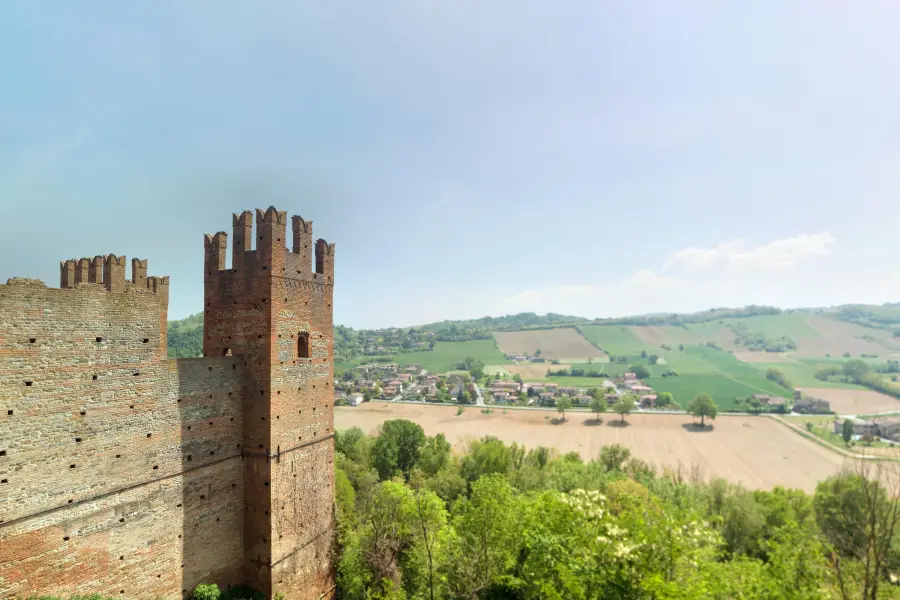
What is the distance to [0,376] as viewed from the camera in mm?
11227

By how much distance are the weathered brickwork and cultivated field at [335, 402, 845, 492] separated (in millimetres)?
54860

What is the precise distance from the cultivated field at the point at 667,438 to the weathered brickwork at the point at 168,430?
54860mm

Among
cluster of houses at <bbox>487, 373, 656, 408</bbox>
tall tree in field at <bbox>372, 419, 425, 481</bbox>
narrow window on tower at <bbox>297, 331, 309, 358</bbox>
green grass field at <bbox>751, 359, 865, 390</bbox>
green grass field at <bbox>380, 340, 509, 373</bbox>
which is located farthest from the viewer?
green grass field at <bbox>380, 340, 509, 373</bbox>

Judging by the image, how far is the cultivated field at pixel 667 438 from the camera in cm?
5872

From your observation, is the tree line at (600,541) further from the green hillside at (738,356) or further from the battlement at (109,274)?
the green hillside at (738,356)

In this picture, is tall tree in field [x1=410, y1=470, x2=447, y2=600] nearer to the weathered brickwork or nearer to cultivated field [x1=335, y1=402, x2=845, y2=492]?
the weathered brickwork

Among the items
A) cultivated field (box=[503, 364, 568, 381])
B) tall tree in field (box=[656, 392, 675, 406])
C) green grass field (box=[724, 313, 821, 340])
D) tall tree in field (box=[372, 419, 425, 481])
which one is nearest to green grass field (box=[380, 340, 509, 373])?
cultivated field (box=[503, 364, 568, 381])

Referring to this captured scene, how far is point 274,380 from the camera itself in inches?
672

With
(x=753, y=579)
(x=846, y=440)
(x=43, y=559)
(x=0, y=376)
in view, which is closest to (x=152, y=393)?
(x=0, y=376)

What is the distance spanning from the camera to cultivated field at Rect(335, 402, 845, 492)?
58719mm

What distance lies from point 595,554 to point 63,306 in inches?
733

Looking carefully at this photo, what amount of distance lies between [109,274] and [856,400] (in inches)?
5752

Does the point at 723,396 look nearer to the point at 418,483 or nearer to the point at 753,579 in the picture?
the point at 418,483

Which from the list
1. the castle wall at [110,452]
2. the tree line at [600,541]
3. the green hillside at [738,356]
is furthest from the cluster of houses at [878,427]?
the castle wall at [110,452]
